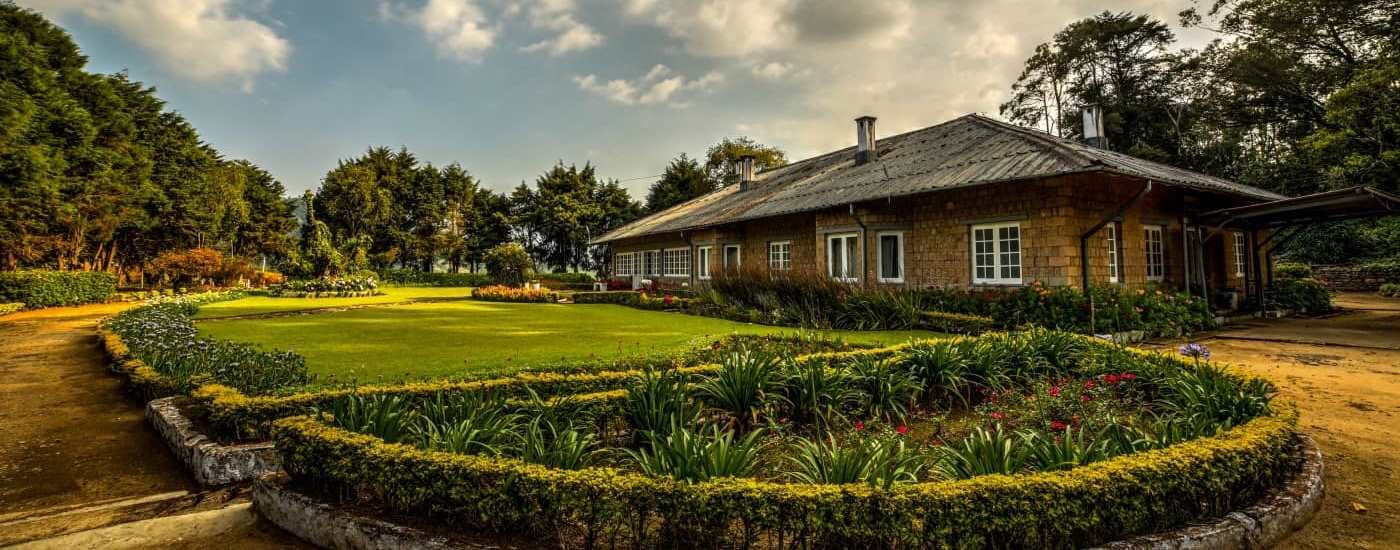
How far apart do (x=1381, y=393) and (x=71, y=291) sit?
34.6 metres

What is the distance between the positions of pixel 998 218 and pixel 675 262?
49.2ft

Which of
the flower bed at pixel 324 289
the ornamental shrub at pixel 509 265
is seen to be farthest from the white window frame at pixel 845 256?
the flower bed at pixel 324 289

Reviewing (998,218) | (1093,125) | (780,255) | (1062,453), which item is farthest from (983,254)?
(1062,453)

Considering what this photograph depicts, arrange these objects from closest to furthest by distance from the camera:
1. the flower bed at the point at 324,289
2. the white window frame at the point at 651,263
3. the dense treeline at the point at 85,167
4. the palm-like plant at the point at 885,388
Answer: the palm-like plant at the point at 885,388 → the dense treeline at the point at 85,167 → the flower bed at the point at 324,289 → the white window frame at the point at 651,263

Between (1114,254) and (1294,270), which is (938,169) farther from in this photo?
(1294,270)

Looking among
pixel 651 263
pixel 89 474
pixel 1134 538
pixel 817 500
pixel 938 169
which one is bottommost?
pixel 89 474

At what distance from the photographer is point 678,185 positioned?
1700 inches

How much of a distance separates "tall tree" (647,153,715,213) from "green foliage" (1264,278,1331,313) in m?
32.2

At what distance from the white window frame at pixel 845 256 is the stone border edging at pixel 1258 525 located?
1209 centimetres

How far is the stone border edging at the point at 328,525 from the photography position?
8.82ft

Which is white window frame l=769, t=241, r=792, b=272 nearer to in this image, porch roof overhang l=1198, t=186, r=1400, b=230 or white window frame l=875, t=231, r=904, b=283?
white window frame l=875, t=231, r=904, b=283

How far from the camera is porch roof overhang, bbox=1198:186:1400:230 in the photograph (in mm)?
10508

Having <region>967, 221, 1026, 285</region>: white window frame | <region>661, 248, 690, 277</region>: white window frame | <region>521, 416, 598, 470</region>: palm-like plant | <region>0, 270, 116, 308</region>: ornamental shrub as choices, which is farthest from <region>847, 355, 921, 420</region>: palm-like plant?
<region>0, 270, 116, 308</region>: ornamental shrub

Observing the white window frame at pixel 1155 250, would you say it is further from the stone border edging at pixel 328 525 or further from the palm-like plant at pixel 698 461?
the stone border edging at pixel 328 525
